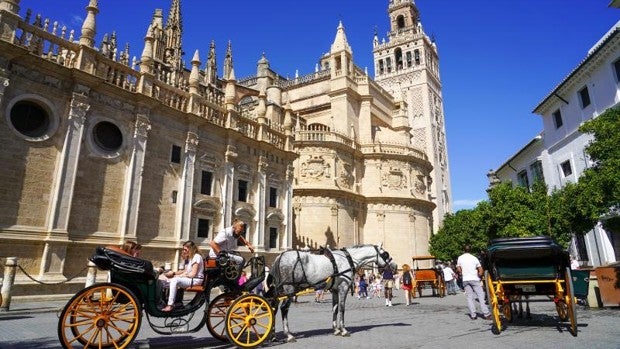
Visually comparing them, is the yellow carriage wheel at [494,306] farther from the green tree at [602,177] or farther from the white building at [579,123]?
the white building at [579,123]

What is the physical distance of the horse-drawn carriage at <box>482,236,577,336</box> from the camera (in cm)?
740

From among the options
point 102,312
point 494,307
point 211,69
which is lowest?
point 494,307

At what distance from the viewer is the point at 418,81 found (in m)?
61.4

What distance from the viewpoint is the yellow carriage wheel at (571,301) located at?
690 centimetres

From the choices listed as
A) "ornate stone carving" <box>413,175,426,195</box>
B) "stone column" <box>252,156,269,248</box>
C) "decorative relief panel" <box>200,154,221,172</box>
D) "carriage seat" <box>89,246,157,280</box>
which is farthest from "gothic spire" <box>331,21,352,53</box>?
"carriage seat" <box>89,246,157,280</box>

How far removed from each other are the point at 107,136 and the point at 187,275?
1201 centimetres

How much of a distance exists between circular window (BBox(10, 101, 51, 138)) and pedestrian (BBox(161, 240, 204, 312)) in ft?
35.6

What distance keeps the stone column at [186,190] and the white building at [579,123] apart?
17.3 m

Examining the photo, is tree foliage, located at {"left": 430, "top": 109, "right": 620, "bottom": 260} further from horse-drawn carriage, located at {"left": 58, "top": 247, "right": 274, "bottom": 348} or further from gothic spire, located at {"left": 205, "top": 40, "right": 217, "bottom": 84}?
gothic spire, located at {"left": 205, "top": 40, "right": 217, "bottom": 84}

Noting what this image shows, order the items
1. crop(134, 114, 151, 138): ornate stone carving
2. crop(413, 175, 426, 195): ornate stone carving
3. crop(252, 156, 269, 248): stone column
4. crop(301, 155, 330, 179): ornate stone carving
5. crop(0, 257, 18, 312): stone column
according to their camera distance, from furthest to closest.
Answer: crop(413, 175, 426, 195): ornate stone carving
crop(301, 155, 330, 179): ornate stone carving
crop(252, 156, 269, 248): stone column
crop(134, 114, 151, 138): ornate stone carving
crop(0, 257, 18, 312): stone column

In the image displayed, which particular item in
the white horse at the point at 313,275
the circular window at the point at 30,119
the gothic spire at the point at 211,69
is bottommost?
the white horse at the point at 313,275

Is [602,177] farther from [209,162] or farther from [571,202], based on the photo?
[209,162]

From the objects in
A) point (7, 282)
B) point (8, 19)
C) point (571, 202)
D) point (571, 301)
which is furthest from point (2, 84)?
point (571, 202)

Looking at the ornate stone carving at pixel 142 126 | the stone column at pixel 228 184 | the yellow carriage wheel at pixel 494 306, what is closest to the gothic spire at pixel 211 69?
the stone column at pixel 228 184
